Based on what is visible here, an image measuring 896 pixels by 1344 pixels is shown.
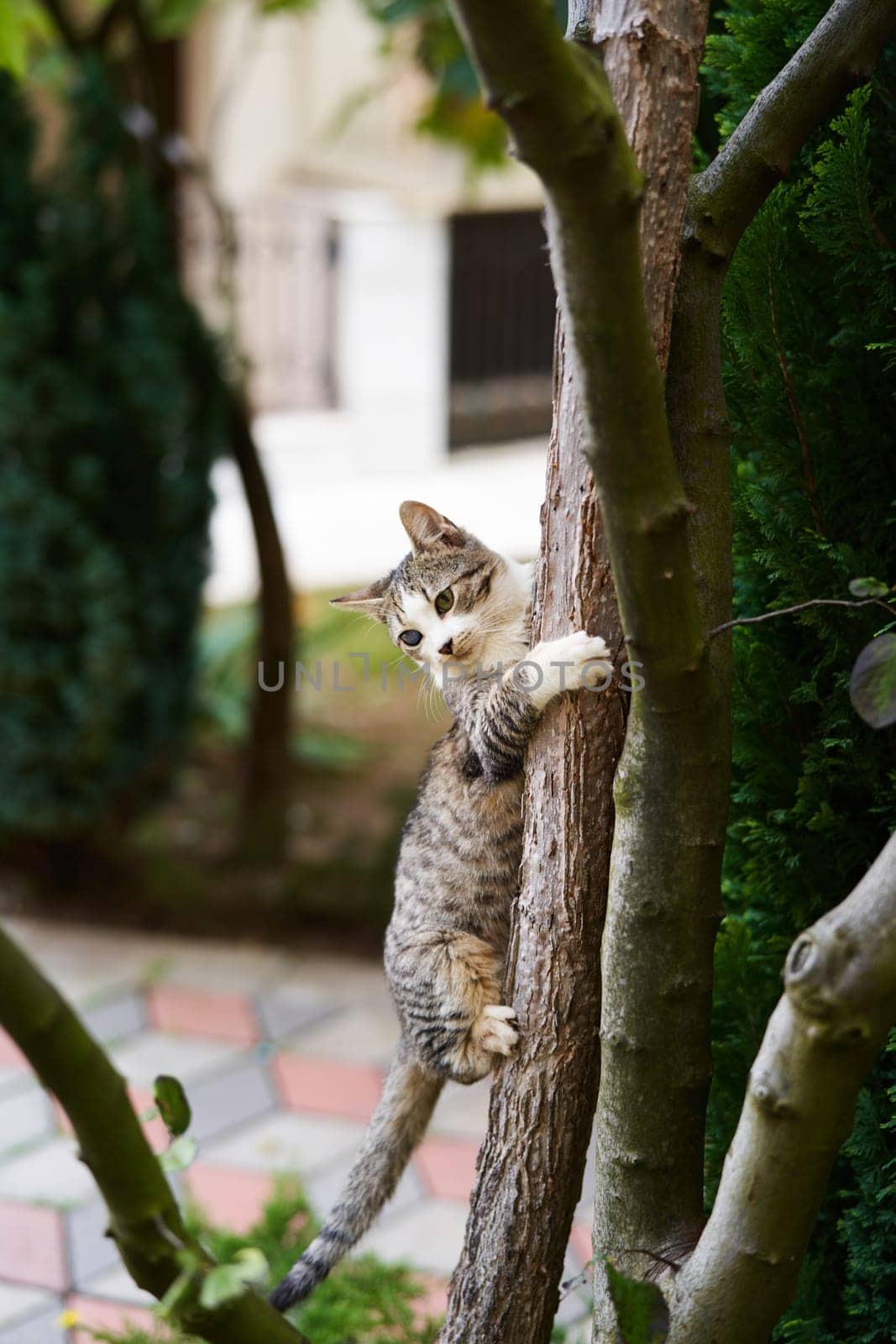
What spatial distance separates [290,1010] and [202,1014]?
28 cm

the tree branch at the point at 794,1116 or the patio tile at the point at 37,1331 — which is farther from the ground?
the tree branch at the point at 794,1116

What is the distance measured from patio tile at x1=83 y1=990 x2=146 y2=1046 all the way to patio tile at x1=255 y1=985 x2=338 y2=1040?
0.38 m

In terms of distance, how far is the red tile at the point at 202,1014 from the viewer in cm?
407

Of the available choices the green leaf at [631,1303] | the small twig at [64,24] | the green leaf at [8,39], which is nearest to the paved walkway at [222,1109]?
the green leaf at [631,1303]

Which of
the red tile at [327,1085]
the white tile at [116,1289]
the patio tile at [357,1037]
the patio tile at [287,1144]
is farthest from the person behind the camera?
the patio tile at [357,1037]

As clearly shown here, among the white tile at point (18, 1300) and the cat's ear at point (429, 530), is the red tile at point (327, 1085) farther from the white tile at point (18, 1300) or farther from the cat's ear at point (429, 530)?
the cat's ear at point (429, 530)

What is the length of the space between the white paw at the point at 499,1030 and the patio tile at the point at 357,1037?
87.8 inches

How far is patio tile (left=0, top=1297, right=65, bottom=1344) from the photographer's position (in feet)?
8.82

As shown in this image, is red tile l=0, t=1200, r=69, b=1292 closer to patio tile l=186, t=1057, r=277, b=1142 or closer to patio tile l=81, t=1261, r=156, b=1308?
patio tile l=81, t=1261, r=156, b=1308

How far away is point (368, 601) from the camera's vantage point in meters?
2.53

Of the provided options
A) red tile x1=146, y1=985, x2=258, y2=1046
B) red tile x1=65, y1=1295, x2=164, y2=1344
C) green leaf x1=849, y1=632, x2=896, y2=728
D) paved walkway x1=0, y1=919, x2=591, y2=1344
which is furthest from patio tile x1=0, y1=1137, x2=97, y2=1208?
green leaf x1=849, y1=632, x2=896, y2=728

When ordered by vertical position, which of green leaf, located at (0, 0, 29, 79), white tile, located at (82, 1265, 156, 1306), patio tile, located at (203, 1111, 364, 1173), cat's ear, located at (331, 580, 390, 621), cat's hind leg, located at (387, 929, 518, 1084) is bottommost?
white tile, located at (82, 1265, 156, 1306)

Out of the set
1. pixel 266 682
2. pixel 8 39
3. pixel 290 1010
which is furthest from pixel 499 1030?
pixel 266 682

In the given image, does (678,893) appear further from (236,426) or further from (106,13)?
(106,13)
